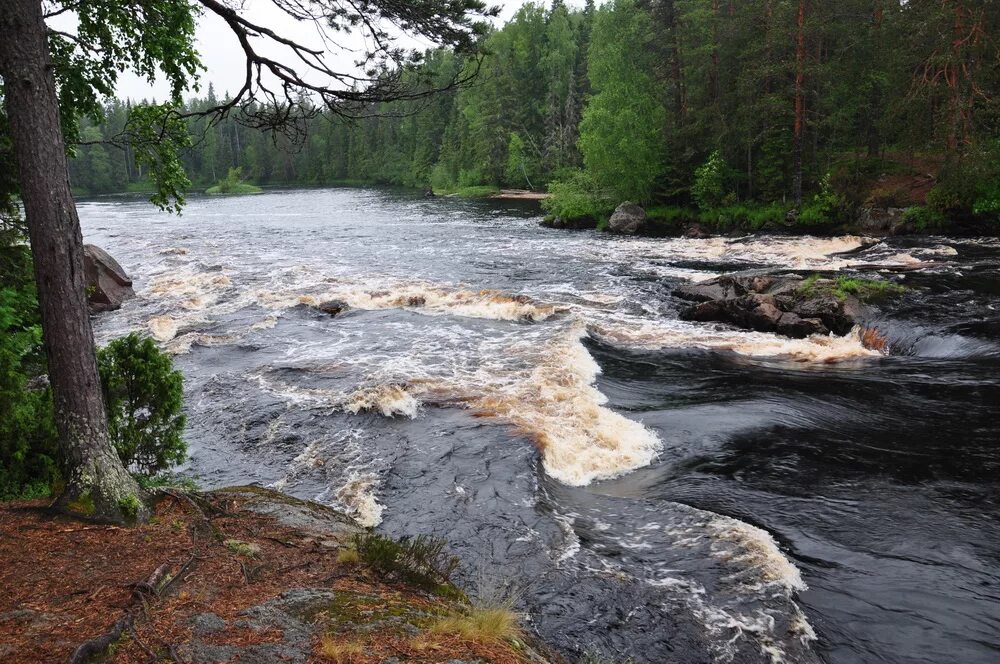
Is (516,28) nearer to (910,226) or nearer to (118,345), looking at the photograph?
(910,226)

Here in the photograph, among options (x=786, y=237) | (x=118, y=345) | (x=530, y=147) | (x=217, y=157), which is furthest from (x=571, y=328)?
(x=217, y=157)

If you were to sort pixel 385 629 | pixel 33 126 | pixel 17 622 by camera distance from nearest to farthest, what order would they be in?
pixel 17 622
pixel 385 629
pixel 33 126

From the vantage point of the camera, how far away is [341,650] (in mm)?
4105

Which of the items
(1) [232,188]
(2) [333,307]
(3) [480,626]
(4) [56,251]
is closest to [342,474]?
(3) [480,626]

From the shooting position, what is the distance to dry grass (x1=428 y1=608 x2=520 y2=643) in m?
4.52

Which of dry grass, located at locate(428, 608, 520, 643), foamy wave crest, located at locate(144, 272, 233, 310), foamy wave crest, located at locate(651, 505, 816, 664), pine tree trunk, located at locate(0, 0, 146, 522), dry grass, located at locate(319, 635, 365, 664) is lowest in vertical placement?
foamy wave crest, located at locate(651, 505, 816, 664)

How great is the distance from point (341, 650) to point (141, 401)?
524 cm

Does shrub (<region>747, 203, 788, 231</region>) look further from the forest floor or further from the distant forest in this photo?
the forest floor

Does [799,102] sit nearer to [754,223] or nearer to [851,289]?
[754,223]

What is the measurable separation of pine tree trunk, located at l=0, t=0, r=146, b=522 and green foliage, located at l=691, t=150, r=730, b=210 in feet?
107

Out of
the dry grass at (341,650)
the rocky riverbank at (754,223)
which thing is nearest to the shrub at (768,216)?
the rocky riverbank at (754,223)

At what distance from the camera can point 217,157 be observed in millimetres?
123875

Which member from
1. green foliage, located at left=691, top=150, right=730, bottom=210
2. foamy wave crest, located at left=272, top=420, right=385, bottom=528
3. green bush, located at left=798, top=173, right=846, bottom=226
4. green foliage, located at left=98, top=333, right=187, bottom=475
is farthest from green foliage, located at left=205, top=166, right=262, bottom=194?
green foliage, located at left=98, top=333, right=187, bottom=475

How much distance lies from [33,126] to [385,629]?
482cm
